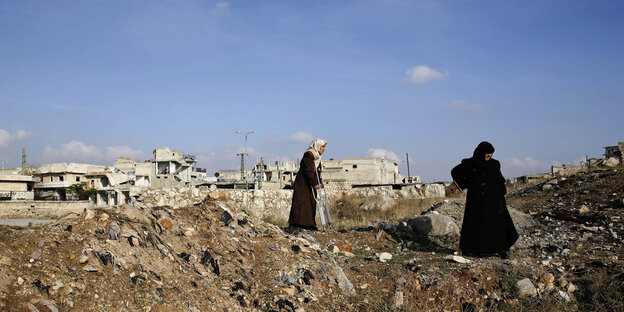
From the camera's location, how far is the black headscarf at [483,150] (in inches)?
279

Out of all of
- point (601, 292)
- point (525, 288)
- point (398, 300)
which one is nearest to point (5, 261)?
point (398, 300)

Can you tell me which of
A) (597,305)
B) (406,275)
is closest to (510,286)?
(597,305)

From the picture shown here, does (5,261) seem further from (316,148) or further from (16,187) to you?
(16,187)

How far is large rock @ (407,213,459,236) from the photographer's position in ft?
27.6

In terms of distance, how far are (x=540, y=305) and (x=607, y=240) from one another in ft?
10.9

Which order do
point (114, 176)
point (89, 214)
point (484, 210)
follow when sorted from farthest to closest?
1. point (114, 176)
2. point (484, 210)
3. point (89, 214)

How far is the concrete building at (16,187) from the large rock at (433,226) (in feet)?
104

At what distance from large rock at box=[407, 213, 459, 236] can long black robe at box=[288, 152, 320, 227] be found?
200 cm

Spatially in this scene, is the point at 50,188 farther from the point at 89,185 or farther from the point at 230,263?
the point at 230,263

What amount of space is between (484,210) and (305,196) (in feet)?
9.88

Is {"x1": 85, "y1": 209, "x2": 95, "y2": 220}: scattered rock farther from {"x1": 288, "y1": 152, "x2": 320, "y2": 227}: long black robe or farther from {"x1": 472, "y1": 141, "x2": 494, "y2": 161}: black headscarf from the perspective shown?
{"x1": 472, "y1": 141, "x2": 494, "y2": 161}: black headscarf

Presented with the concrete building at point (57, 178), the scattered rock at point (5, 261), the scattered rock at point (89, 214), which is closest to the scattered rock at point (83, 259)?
the scattered rock at point (5, 261)

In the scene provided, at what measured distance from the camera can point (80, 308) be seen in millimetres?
3609

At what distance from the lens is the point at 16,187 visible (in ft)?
114
